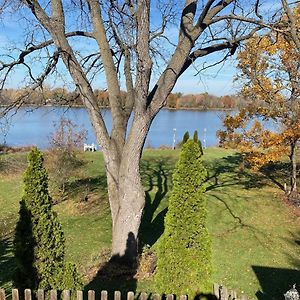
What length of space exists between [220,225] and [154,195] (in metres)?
4.35

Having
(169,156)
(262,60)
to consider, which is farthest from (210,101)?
(262,60)

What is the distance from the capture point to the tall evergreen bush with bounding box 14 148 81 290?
4.98m

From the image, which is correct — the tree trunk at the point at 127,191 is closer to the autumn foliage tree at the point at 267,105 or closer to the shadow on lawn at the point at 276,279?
the shadow on lawn at the point at 276,279

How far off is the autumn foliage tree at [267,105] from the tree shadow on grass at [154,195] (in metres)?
3.98

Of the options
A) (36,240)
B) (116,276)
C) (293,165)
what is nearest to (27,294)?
(36,240)

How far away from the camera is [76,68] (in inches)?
311

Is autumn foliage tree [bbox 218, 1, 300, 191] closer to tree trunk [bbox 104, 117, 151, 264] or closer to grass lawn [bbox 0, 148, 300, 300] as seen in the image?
grass lawn [bbox 0, 148, 300, 300]

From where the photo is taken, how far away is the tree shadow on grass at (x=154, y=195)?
11.7 metres

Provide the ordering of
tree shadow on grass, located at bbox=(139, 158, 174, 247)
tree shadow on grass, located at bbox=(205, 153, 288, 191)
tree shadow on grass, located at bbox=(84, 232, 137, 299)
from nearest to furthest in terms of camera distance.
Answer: tree shadow on grass, located at bbox=(84, 232, 137, 299), tree shadow on grass, located at bbox=(139, 158, 174, 247), tree shadow on grass, located at bbox=(205, 153, 288, 191)

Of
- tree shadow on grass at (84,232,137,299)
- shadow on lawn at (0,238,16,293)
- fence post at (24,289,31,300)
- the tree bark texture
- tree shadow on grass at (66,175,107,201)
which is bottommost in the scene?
tree shadow on grass at (66,175,107,201)

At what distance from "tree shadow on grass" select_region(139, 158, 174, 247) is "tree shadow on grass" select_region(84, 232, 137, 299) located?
1.69m

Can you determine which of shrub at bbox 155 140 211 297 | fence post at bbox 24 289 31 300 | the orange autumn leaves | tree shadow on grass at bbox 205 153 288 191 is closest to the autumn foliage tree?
the orange autumn leaves

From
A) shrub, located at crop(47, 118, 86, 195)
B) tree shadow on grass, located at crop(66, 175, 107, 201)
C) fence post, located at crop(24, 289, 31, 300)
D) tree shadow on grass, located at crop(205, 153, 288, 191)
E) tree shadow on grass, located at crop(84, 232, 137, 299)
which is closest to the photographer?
fence post, located at crop(24, 289, 31, 300)

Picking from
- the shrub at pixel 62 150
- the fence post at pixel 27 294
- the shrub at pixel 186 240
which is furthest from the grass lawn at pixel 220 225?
the fence post at pixel 27 294
